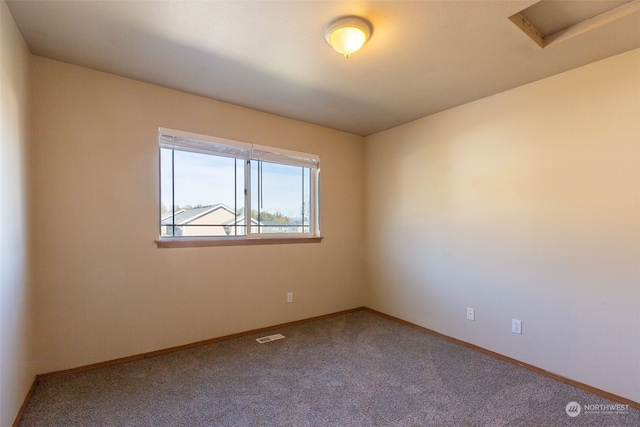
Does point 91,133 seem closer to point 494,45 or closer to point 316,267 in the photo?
point 316,267

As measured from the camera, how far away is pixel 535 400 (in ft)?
6.95

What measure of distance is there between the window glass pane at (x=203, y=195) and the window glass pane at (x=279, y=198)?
184 mm

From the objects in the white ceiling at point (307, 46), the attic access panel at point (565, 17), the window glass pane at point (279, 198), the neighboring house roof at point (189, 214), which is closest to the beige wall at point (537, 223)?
the white ceiling at point (307, 46)

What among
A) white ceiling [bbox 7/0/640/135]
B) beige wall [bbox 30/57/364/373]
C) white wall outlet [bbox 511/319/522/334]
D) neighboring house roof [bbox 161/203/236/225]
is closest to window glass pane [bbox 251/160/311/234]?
beige wall [bbox 30/57/364/373]

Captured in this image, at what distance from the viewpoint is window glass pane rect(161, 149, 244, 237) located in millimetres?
2930

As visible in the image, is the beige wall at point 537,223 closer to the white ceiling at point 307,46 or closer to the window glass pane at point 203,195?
the white ceiling at point 307,46

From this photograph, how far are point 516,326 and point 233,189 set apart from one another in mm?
2983

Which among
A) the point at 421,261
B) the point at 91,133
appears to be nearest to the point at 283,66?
the point at 91,133

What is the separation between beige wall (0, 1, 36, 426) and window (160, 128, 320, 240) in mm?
953

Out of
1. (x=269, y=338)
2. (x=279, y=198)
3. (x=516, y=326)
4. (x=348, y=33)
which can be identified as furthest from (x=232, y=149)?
(x=516, y=326)

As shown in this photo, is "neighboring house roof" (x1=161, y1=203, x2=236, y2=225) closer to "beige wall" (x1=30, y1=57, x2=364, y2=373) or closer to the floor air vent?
"beige wall" (x1=30, y1=57, x2=364, y2=373)

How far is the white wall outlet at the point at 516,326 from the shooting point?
2674mm

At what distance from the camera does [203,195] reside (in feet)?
10.2

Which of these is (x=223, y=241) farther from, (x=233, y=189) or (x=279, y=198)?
(x=279, y=198)
